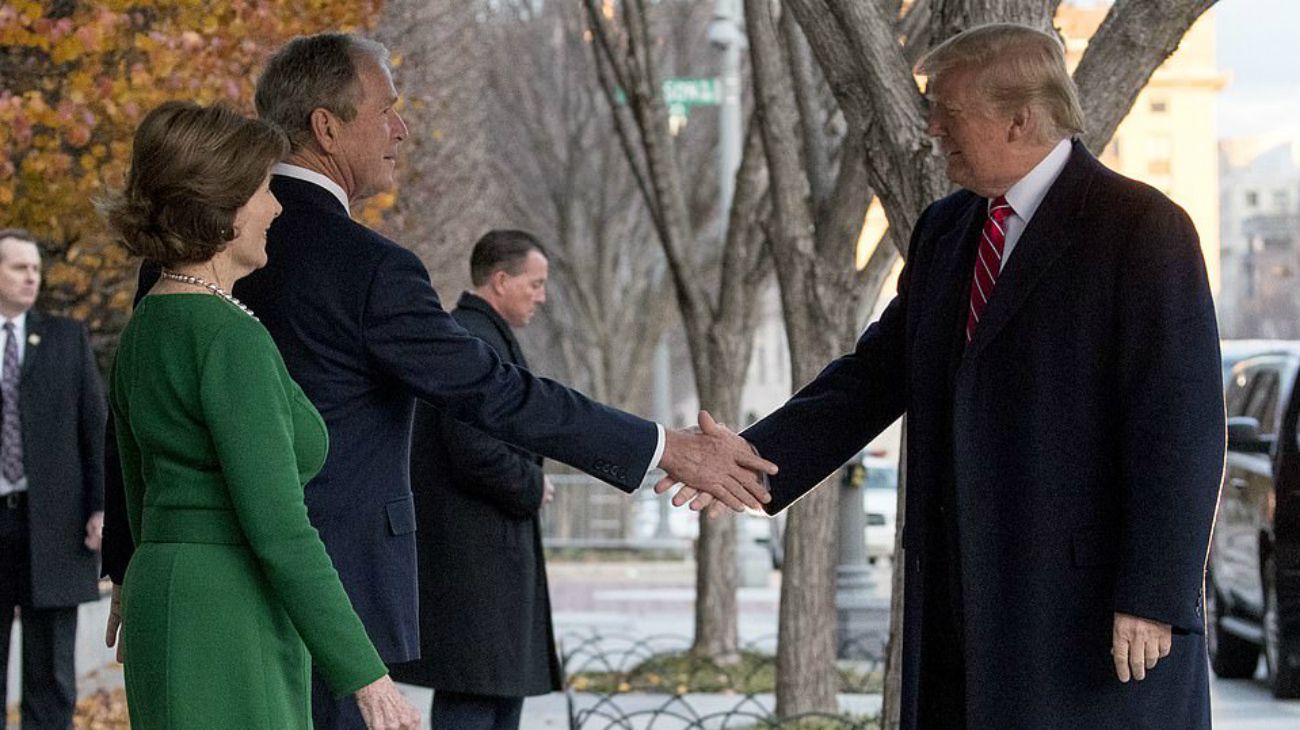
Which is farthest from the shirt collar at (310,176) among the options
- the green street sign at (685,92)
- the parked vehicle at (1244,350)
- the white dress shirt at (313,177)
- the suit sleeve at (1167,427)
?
the green street sign at (685,92)

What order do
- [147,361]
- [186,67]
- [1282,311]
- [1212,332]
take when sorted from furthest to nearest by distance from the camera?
[1282,311] < [186,67] < [1212,332] < [147,361]

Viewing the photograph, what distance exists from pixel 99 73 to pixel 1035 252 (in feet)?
21.3

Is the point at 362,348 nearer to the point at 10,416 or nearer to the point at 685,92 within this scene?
the point at 10,416

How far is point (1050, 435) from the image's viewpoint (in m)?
4.30

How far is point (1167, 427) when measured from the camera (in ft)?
13.5

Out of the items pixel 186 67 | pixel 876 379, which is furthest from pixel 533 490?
pixel 186 67

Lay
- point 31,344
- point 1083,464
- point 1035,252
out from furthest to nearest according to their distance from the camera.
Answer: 1. point 31,344
2. point 1035,252
3. point 1083,464

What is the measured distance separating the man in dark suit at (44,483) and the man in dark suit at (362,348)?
336 centimetres

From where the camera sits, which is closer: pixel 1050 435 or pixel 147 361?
pixel 147 361

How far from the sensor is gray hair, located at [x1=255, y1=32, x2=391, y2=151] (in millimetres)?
4797

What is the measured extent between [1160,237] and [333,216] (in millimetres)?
1794

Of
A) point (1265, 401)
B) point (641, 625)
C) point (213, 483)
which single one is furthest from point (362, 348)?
point (641, 625)

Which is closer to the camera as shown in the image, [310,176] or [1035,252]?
[1035,252]

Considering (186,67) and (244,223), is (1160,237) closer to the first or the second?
(244,223)
